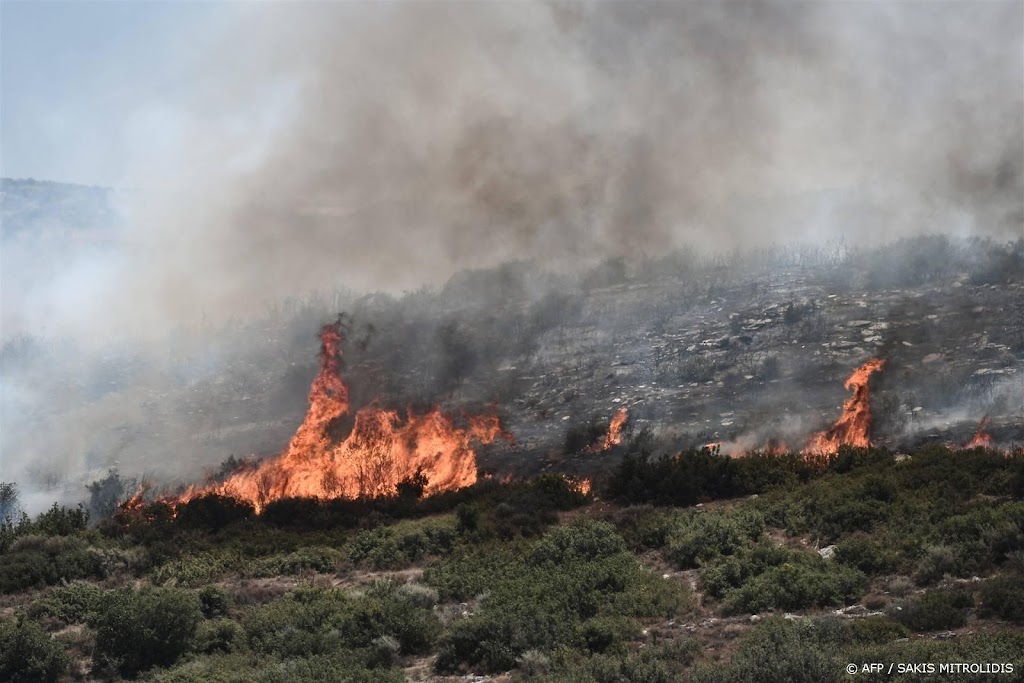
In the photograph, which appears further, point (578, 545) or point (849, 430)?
point (849, 430)

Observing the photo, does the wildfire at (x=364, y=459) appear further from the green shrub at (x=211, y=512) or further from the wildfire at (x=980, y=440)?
the wildfire at (x=980, y=440)

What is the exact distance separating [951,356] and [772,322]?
5862mm

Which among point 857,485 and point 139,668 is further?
point 857,485

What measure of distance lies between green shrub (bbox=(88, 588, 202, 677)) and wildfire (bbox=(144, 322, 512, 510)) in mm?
10223

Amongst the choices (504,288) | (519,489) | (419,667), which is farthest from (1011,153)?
(419,667)

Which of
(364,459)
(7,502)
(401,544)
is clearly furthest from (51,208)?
(401,544)

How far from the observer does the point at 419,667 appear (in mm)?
21203

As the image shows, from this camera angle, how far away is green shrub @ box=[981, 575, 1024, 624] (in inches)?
727

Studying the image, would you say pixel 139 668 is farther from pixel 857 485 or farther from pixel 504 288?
pixel 504 288

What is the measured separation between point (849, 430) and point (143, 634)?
19.6m

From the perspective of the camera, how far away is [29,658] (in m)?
20.8

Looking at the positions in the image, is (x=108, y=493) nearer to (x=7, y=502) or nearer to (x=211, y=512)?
(x=7, y=502)

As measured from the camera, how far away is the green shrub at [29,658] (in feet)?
67.9

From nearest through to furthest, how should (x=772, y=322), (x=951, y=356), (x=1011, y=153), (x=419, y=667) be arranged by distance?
(x=419, y=667), (x=951, y=356), (x=772, y=322), (x=1011, y=153)
